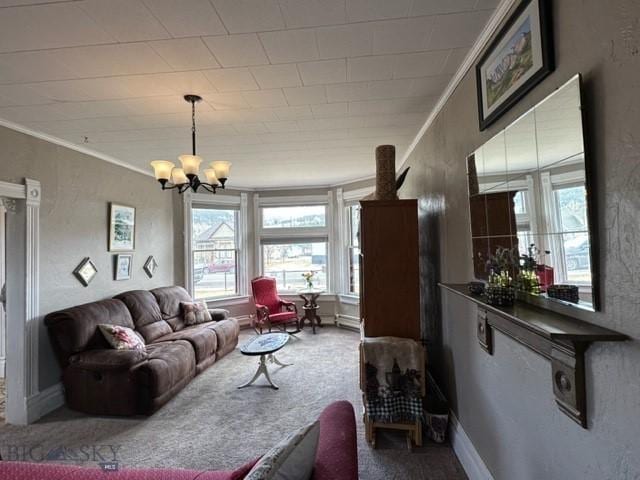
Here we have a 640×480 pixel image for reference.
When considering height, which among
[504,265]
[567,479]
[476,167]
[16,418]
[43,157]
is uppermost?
[43,157]

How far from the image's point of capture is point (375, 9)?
1.51 m

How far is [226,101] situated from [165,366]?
2.37 meters

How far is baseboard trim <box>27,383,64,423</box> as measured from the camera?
2.80 meters

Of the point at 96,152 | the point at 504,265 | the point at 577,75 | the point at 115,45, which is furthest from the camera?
the point at 96,152

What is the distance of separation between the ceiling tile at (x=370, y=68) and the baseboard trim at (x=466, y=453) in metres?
2.38

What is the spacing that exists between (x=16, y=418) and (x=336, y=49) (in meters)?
3.87

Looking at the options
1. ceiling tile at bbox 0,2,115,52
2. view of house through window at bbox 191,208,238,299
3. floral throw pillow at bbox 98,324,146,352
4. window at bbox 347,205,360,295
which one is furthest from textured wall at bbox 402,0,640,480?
view of house through window at bbox 191,208,238,299

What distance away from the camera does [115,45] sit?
1733 millimetres

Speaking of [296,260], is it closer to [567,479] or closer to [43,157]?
[43,157]

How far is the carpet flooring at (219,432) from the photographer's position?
86.4 inches

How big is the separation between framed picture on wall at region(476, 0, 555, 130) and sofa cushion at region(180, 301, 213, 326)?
4.07 m

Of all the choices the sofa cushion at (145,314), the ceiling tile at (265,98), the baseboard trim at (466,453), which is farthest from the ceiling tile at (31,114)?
the baseboard trim at (466,453)

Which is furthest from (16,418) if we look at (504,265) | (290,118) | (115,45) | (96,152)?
(504,265)

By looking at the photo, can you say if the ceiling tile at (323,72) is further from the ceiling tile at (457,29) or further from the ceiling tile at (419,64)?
the ceiling tile at (457,29)
